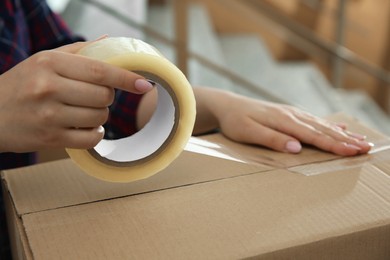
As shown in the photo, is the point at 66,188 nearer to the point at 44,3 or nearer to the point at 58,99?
the point at 58,99

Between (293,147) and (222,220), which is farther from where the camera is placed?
(293,147)

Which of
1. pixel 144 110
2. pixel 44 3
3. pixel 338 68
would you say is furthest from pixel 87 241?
pixel 338 68

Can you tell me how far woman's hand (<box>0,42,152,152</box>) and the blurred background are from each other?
3.90ft

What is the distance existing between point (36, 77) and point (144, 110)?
1.30 ft

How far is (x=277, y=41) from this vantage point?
3174mm

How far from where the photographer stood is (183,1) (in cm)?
184

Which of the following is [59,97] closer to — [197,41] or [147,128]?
[147,128]

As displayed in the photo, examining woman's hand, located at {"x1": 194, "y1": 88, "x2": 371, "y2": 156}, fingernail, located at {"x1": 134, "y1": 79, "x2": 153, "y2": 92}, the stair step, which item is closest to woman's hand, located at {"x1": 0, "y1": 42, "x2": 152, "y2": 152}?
fingernail, located at {"x1": 134, "y1": 79, "x2": 153, "y2": 92}

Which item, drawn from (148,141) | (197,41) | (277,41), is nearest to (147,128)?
(148,141)

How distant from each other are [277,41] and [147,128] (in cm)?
262

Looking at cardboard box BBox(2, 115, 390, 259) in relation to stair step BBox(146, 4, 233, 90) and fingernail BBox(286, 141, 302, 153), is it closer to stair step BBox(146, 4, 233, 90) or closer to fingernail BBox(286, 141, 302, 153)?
fingernail BBox(286, 141, 302, 153)

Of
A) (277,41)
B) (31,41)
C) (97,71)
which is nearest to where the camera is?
(97,71)

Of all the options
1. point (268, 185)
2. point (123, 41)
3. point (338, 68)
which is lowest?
point (338, 68)

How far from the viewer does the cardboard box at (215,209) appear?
49 centimetres
